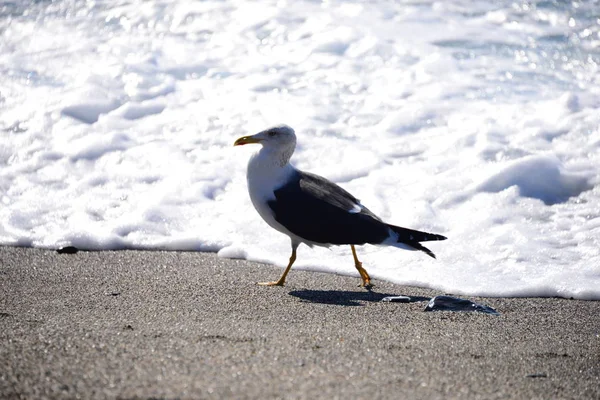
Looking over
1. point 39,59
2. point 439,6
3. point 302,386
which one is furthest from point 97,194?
point 439,6

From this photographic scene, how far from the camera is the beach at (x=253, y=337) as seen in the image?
10.6 ft

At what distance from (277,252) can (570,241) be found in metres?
2.17

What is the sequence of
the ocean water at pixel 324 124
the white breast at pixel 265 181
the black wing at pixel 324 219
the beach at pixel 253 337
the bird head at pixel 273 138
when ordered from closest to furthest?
the beach at pixel 253 337
the black wing at pixel 324 219
the white breast at pixel 265 181
the bird head at pixel 273 138
the ocean water at pixel 324 124

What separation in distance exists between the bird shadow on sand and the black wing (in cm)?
36

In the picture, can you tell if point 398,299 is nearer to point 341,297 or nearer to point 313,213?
point 341,297

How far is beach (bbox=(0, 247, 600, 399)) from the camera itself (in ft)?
10.6

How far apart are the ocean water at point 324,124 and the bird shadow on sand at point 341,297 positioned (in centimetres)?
44

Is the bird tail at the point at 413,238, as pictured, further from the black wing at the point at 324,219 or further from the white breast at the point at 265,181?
the white breast at the point at 265,181

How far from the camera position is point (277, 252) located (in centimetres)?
621

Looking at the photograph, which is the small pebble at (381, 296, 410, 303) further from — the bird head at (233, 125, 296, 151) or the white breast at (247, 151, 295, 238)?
the bird head at (233, 125, 296, 151)

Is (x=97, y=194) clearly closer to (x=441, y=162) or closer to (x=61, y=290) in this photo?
(x=61, y=290)

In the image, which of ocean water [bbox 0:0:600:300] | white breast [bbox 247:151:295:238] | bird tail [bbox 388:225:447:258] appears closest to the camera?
bird tail [bbox 388:225:447:258]

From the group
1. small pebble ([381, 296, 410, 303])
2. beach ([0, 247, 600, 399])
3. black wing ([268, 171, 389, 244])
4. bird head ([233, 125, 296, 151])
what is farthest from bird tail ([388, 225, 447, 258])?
bird head ([233, 125, 296, 151])

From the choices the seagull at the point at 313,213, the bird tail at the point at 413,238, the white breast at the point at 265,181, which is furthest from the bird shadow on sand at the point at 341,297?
the white breast at the point at 265,181
